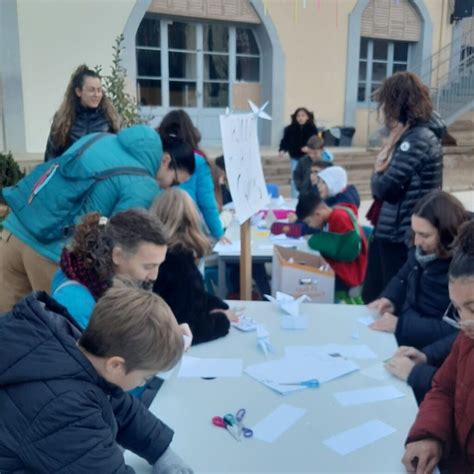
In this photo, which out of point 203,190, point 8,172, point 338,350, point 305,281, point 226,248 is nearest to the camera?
point 338,350

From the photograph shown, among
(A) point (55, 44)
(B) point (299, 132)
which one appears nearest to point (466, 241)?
(B) point (299, 132)

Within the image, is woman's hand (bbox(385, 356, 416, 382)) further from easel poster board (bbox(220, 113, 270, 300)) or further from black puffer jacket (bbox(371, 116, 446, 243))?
black puffer jacket (bbox(371, 116, 446, 243))

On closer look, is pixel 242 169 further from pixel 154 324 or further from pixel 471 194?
pixel 471 194

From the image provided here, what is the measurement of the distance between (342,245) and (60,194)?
5.27 feet

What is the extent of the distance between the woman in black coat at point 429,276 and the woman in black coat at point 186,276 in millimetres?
630

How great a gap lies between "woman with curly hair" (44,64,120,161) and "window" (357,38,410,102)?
864 cm

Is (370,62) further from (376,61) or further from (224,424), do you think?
(224,424)

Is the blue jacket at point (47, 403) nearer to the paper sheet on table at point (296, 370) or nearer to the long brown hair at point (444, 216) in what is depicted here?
the paper sheet on table at point (296, 370)

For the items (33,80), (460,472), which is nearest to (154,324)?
(460,472)

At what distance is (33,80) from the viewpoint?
26.0ft

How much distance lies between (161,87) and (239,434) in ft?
29.2

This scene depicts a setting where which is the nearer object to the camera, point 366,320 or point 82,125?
point 366,320

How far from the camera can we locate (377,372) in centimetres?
180

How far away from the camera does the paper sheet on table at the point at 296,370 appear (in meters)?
1.73
